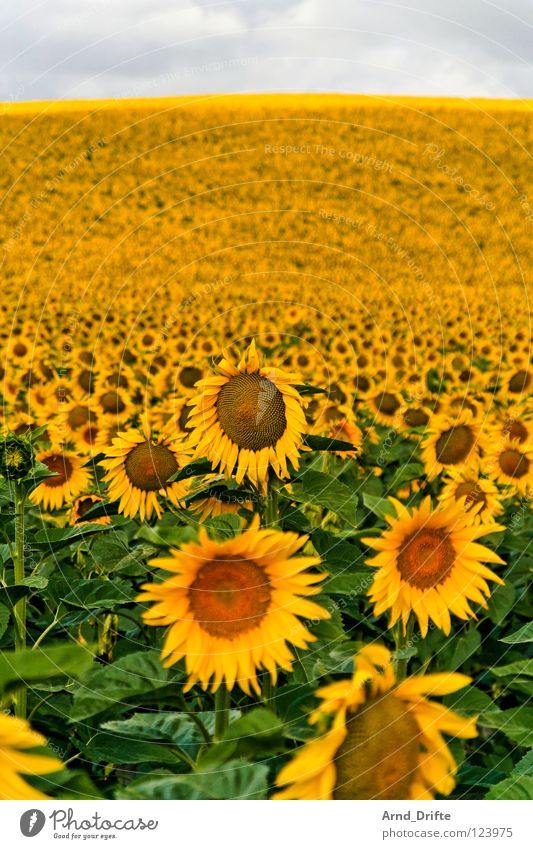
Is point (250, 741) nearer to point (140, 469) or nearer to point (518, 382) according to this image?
point (140, 469)

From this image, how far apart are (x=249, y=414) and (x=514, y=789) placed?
58 cm

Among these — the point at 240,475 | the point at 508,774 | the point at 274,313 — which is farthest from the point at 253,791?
the point at 274,313

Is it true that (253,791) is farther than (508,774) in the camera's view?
No

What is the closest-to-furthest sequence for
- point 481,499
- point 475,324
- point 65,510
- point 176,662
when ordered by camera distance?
point 176,662 → point 481,499 → point 65,510 → point 475,324

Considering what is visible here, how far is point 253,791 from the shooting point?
0.80 metres

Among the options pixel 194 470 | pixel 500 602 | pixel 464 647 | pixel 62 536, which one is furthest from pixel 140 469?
pixel 500 602

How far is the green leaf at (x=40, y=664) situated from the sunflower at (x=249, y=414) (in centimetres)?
34

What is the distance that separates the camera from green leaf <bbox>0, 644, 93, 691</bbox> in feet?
2.51

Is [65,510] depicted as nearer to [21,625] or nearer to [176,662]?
[21,625]

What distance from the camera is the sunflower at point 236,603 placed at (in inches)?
35.0

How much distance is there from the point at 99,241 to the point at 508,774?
5.61 metres

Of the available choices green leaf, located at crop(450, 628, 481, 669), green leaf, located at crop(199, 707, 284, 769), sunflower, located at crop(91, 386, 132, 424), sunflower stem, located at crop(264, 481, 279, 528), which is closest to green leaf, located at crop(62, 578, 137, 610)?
sunflower stem, located at crop(264, 481, 279, 528)

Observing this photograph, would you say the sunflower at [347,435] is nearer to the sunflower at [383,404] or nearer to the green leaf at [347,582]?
the sunflower at [383,404]
